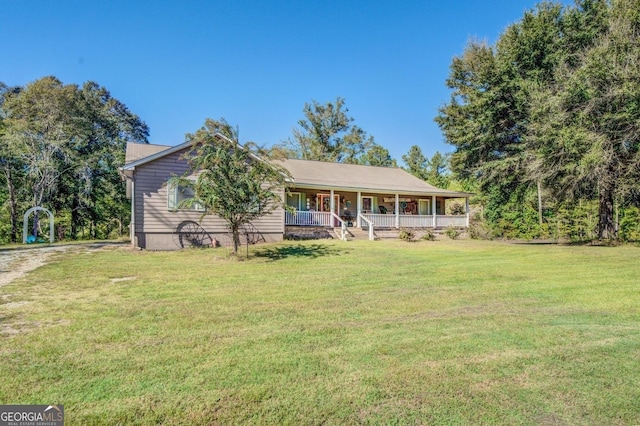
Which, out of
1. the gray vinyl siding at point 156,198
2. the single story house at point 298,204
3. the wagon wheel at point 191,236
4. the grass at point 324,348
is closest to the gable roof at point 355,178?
the single story house at point 298,204

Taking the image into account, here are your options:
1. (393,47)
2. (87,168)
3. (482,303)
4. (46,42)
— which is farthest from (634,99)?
(87,168)

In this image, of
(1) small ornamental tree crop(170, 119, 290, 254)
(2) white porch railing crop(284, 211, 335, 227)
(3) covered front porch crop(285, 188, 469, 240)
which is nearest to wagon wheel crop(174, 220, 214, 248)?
(1) small ornamental tree crop(170, 119, 290, 254)

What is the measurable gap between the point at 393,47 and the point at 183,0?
480 inches

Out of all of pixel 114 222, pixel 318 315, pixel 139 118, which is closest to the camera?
pixel 318 315

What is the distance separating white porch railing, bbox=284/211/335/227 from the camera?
16.8 m

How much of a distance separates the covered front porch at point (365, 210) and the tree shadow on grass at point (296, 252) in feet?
11.5

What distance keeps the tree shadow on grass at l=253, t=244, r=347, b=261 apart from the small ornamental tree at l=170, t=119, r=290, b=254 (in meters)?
1.50

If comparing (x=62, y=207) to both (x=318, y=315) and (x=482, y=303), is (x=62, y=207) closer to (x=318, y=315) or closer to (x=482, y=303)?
(x=318, y=315)

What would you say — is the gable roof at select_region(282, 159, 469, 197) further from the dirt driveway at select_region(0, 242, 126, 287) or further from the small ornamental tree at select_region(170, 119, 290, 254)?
the dirt driveway at select_region(0, 242, 126, 287)

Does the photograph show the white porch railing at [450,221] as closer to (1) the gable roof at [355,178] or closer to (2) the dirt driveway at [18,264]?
(1) the gable roof at [355,178]

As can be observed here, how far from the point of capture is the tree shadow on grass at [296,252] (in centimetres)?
1102

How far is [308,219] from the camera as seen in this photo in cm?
1712

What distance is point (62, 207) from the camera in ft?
73.9

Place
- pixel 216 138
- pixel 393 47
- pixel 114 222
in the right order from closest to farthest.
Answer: pixel 216 138
pixel 393 47
pixel 114 222
